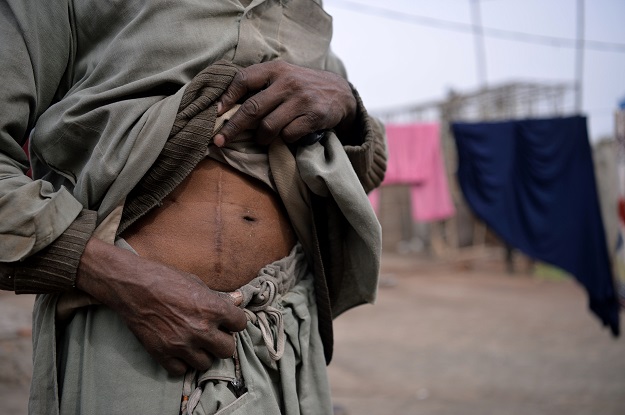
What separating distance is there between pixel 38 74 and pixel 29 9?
119 millimetres

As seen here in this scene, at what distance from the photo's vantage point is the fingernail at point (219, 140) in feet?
3.76

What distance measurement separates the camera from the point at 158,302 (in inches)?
39.2

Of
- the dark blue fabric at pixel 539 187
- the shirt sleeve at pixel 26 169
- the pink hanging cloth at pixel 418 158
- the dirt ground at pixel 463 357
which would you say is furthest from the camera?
the pink hanging cloth at pixel 418 158

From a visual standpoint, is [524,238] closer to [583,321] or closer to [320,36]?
[583,321]

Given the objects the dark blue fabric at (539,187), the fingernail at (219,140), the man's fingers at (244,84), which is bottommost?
the dark blue fabric at (539,187)

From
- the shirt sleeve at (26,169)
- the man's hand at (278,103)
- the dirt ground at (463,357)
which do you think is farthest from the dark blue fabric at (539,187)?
the shirt sleeve at (26,169)

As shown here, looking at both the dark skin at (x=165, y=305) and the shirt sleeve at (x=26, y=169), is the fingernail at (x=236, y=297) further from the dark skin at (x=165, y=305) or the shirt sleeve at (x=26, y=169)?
the shirt sleeve at (x=26, y=169)

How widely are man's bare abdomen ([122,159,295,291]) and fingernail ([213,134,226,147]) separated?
71 millimetres

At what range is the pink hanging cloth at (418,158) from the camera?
26.3 feet

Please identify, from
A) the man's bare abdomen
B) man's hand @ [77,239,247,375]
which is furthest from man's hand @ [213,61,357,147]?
man's hand @ [77,239,247,375]

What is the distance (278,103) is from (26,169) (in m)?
0.52

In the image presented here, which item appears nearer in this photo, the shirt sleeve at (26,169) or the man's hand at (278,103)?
the shirt sleeve at (26,169)

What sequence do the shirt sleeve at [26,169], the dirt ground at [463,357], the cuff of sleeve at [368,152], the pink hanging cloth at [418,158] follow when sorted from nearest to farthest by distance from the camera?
1. the shirt sleeve at [26,169]
2. the cuff of sleeve at [368,152]
3. the dirt ground at [463,357]
4. the pink hanging cloth at [418,158]

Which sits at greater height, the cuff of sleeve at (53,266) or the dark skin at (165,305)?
the cuff of sleeve at (53,266)
